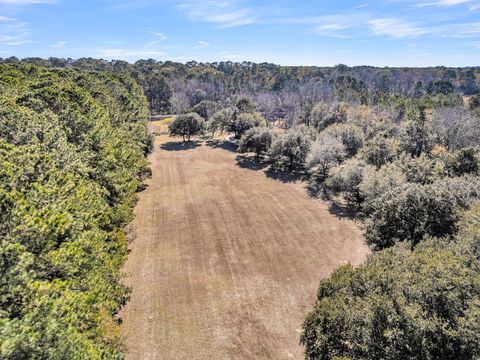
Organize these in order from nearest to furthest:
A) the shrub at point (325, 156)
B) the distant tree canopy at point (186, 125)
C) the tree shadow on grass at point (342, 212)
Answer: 1. the tree shadow on grass at point (342, 212)
2. the shrub at point (325, 156)
3. the distant tree canopy at point (186, 125)

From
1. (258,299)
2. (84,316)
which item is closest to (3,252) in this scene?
(84,316)

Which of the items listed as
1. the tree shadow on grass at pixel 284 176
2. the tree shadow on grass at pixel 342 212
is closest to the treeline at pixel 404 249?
the tree shadow on grass at pixel 342 212

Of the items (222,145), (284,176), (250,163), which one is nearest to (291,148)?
(284,176)

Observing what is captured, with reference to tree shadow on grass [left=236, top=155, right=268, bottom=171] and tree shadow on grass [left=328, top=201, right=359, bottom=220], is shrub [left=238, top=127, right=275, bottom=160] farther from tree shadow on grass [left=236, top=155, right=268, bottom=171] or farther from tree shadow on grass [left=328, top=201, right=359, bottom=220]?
tree shadow on grass [left=328, top=201, right=359, bottom=220]

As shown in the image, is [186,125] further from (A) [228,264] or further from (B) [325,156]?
(A) [228,264]

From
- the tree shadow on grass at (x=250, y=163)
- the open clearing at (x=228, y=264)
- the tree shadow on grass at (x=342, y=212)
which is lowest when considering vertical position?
the open clearing at (x=228, y=264)

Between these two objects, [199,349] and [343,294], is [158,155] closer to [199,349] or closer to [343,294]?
[199,349]

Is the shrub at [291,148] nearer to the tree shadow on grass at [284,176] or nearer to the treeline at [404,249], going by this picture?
the treeline at [404,249]
